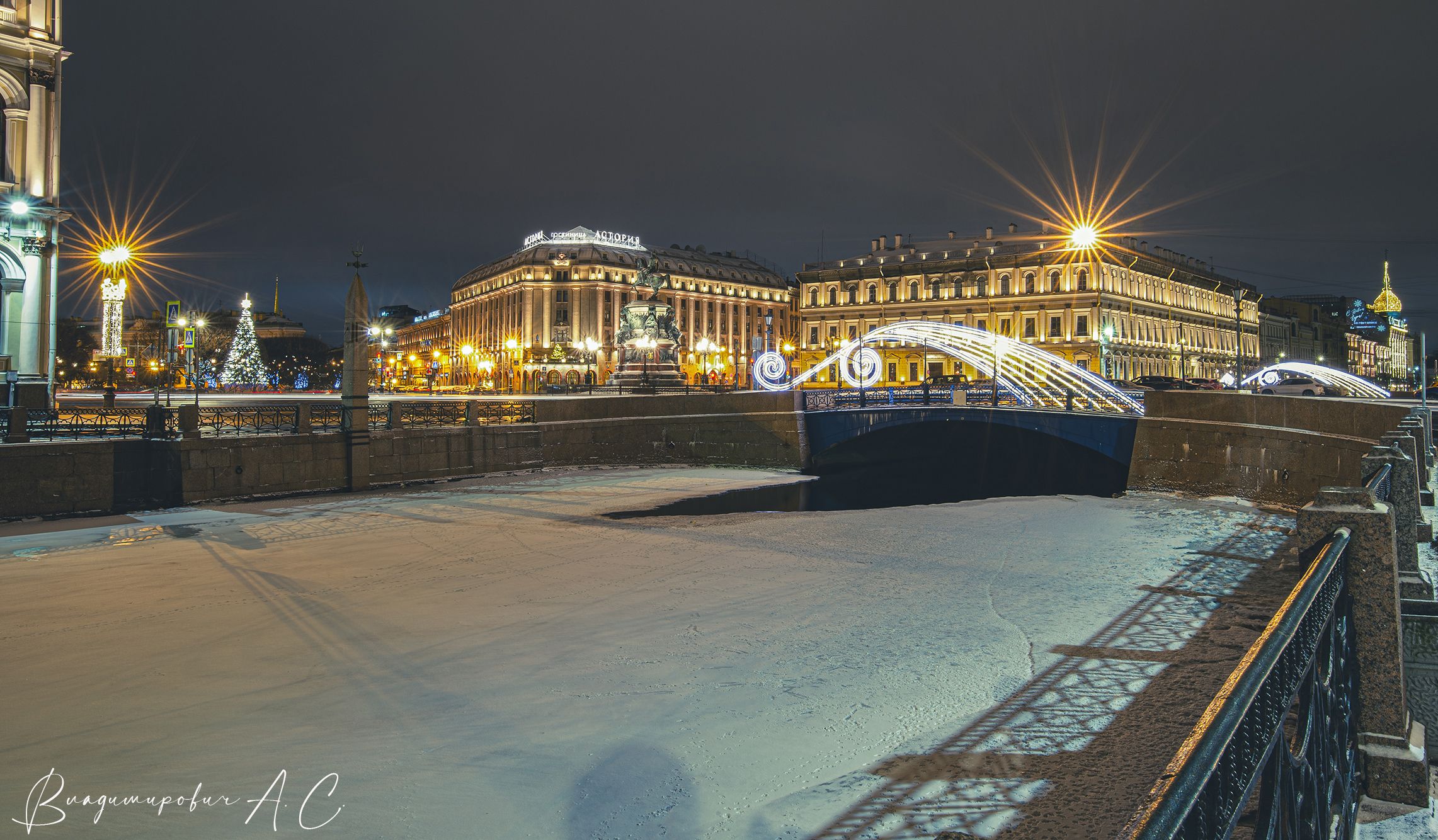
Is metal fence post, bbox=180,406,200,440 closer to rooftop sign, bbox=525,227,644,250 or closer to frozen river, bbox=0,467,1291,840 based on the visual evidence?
frozen river, bbox=0,467,1291,840

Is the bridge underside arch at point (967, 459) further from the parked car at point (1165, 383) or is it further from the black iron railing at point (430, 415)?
the black iron railing at point (430, 415)

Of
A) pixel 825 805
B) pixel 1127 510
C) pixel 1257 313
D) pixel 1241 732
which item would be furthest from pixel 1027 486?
pixel 1257 313

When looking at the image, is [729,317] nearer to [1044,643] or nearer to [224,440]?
[224,440]

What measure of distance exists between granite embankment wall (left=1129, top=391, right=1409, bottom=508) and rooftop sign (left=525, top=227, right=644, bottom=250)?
104 meters

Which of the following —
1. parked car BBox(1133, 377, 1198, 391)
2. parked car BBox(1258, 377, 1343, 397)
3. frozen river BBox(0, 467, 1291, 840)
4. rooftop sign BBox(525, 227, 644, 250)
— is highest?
rooftop sign BBox(525, 227, 644, 250)

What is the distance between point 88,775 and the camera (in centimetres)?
612

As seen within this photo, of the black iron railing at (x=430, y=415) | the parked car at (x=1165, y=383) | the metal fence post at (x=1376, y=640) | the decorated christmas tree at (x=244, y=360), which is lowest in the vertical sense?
the metal fence post at (x=1376, y=640)

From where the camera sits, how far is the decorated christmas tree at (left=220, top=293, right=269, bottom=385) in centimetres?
6156

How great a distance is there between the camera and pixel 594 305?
11506 cm

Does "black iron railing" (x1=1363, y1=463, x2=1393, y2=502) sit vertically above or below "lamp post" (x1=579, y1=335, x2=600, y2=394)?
below

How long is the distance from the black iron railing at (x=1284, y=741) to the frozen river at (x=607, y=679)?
80.3 inches

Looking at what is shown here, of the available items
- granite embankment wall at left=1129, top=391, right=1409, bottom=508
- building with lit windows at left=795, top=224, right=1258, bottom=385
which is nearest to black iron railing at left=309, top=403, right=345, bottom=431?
granite embankment wall at left=1129, top=391, right=1409, bottom=508

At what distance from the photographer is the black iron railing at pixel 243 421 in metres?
20.9

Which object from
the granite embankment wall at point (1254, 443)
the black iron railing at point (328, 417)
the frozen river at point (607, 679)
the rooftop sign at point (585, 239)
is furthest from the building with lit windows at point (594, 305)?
the frozen river at point (607, 679)
